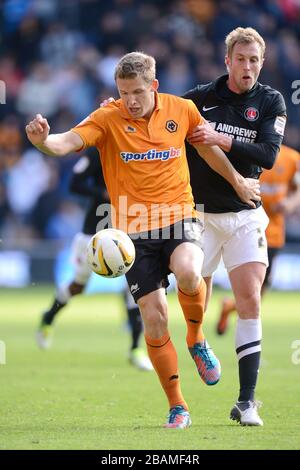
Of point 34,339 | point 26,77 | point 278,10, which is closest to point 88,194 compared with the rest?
point 34,339

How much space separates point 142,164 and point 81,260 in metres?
5.29

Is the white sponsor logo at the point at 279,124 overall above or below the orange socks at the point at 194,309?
above

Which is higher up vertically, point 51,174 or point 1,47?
point 1,47

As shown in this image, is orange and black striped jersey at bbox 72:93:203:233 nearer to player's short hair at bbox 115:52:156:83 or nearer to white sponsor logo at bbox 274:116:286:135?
player's short hair at bbox 115:52:156:83

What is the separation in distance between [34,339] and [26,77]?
946 centimetres

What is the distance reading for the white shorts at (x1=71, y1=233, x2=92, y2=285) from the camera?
1222 centimetres

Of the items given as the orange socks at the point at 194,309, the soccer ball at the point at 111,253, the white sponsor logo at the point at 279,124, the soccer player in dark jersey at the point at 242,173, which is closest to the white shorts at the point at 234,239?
the soccer player in dark jersey at the point at 242,173

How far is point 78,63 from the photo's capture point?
21578 millimetres

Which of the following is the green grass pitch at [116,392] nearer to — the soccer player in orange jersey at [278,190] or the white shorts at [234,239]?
the white shorts at [234,239]

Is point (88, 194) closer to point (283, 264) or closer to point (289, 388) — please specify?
point (289, 388)

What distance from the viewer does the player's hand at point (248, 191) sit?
24.3ft

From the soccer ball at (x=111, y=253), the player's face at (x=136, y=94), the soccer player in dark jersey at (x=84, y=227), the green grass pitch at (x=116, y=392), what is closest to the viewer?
the green grass pitch at (x=116, y=392)

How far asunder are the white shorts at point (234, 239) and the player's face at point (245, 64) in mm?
938
